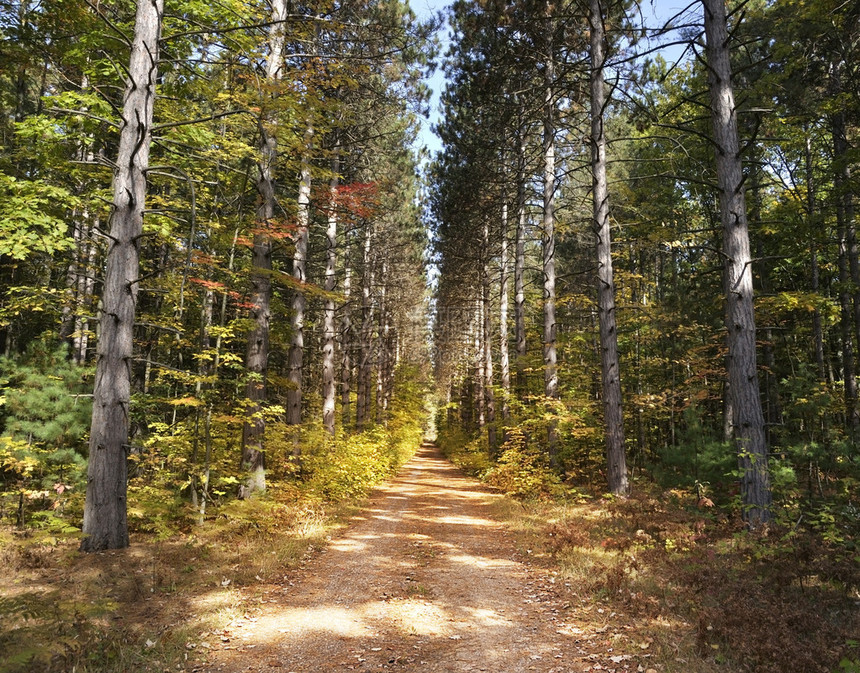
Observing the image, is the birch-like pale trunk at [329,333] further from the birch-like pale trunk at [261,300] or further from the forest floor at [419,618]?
the forest floor at [419,618]

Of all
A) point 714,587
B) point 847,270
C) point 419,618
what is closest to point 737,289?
point 714,587

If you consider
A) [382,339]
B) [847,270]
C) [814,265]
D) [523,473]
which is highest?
[814,265]

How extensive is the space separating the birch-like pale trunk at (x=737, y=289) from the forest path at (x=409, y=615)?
11.9 feet

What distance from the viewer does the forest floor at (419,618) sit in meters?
4.28

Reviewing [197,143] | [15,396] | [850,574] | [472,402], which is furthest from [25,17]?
[472,402]

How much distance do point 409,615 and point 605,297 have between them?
28.3ft

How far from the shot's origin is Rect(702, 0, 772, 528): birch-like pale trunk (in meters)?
7.07

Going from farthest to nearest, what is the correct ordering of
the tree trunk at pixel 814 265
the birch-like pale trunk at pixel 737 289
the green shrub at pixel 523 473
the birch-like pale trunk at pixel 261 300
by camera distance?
the tree trunk at pixel 814 265 → the green shrub at pixel 523 473 → the birch-like pale trunk at pixel 261 300 → the birch-like pale trunk at pixel 737 289

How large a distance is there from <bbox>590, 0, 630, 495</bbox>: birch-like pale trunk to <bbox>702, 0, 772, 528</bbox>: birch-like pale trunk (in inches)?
137

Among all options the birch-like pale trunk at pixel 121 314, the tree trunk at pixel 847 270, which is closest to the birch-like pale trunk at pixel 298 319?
the birch-like pale trunk at pixel 121 314

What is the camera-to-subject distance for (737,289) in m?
7.32

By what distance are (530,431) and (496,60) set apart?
11197mm

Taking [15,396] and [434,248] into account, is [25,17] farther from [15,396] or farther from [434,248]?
[434,248]

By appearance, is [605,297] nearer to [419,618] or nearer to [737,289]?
[737,289]
